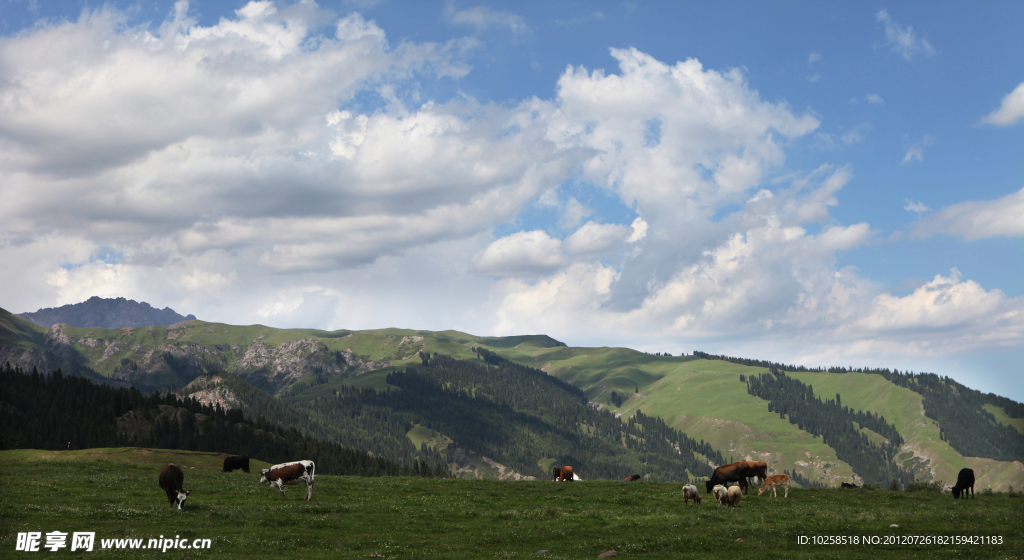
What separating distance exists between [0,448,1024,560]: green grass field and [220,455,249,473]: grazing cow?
2863 centimetres

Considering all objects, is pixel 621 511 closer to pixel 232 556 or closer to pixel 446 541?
pixel 446 541

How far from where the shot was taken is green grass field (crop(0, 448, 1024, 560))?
1125 inches

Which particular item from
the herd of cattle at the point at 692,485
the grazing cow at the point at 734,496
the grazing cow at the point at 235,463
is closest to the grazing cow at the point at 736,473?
the herd of cattle at the point at 692,485

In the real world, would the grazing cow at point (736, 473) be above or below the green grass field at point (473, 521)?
above

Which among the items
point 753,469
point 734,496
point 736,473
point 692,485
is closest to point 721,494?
point 734,496

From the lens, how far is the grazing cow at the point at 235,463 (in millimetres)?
81131

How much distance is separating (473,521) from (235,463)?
5827cm

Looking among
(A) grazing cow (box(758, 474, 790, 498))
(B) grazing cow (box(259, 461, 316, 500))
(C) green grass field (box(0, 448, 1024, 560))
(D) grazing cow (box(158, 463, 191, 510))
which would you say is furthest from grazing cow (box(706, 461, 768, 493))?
(D) grazing cow (box(158, 463, 191, 510))

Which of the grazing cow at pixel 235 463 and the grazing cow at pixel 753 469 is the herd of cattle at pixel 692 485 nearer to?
the grazing cow at pixel 753 469

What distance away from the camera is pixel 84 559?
24.6 metres

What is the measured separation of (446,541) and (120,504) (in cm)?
2128

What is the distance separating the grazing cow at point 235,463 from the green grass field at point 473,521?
28.6m

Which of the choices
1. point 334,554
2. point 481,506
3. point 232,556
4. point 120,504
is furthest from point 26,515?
point 481,506

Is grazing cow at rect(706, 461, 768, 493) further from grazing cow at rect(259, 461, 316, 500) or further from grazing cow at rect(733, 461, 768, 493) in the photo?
grazing cow at rect(259, 461, 316, 500)
